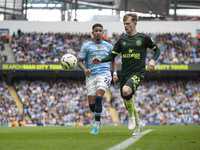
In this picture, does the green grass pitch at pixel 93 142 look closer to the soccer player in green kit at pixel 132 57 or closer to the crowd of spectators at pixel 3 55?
the soccer player in green kit at pixel 132 57

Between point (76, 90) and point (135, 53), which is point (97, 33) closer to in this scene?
point (135, 53)

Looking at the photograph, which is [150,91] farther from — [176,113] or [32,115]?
[32,115]

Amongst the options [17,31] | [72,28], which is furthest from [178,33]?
[17,31]

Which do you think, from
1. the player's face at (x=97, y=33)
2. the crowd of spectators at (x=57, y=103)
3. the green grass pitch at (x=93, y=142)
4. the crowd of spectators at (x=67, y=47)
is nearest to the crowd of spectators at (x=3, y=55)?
the crowd of spectators at (x=67, y=47)

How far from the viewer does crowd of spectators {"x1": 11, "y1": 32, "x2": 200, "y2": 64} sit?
3753 centimetres

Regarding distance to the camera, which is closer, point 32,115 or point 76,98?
point 32,115

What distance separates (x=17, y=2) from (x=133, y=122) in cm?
3896

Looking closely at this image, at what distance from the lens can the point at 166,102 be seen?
33656 mm

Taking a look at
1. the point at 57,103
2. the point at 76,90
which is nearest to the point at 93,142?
the point at 57,103

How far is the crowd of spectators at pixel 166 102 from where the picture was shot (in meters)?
31.5

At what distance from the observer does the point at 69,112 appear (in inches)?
1264

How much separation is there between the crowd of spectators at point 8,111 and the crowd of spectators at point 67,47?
4731 mm

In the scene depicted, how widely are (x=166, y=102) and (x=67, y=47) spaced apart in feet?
37.2

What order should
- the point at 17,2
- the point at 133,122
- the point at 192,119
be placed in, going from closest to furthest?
1. the point at 133,122
2. the point at 192,119
3. the point at 17,2
